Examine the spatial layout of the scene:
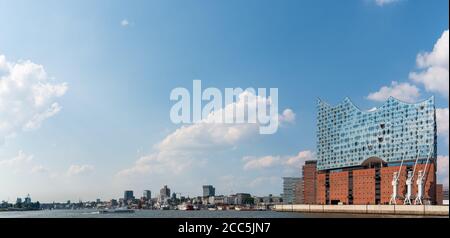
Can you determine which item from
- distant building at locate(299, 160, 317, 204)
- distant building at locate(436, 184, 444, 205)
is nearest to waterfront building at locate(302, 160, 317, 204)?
distant building at locate(299, 160, 317, 204)

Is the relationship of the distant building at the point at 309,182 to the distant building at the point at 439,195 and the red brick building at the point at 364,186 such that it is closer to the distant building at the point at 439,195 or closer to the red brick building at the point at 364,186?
the red brick building at the point at 364,186

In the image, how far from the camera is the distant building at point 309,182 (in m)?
106

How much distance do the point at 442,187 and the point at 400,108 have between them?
1270 centimetres

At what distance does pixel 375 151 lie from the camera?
87.5 m

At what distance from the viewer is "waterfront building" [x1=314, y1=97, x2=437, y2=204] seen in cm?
7988

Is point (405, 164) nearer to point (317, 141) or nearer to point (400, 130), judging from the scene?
point (400, 130)

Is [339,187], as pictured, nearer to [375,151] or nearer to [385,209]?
[375,151]

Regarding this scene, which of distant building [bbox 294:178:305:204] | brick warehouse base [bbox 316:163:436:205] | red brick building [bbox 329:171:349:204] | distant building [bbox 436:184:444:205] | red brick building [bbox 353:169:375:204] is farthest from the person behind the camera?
distant building [bbox 294:178:305:204]

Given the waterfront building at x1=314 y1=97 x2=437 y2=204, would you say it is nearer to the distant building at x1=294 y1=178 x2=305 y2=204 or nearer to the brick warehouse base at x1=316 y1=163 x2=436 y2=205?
the brick warehouse base at x1=316 y1=163 x2=436 y2=205

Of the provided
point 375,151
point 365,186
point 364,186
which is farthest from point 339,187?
point 375,151

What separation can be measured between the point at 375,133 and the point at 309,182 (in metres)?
23.3
